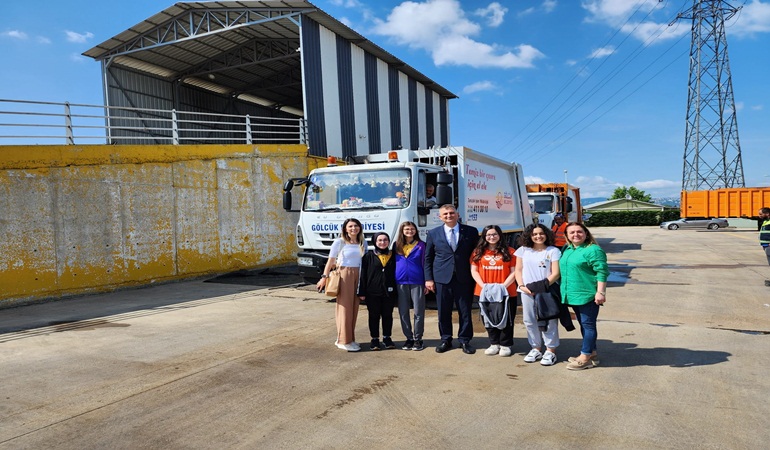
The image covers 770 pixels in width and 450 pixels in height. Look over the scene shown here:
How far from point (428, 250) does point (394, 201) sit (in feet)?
9.02

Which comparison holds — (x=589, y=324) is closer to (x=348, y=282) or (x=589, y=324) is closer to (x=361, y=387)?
(x=361, y=387)

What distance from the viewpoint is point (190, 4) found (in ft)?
60.8

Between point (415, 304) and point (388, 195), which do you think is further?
point (388, 195)

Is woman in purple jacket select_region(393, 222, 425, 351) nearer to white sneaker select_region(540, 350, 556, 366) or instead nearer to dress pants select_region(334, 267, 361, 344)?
dress pants select_region(334, 267, 361, 344)

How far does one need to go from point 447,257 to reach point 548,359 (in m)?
1.52

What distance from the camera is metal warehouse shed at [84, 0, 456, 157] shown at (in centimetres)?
1778

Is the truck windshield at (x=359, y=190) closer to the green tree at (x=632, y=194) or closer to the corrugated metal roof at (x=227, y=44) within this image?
the corrugated metal roof at (x=227, y=44)

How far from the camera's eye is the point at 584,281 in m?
4.88

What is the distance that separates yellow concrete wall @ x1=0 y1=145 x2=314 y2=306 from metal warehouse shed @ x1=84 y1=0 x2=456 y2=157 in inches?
79.6

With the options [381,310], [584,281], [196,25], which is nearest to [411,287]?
[381,310]

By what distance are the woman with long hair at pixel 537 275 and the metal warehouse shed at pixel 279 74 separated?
10.5 m

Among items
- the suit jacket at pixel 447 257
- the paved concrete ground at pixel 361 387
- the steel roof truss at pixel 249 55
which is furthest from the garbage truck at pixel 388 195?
the steel roof truss at pixel 249 55

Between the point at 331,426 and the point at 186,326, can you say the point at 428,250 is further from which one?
the point at 186,326

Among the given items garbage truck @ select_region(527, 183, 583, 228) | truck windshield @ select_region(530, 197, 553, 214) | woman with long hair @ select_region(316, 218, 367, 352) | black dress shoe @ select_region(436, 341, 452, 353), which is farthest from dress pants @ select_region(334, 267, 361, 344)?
truck windshield @ select_region(530, 197, 553, 214)
